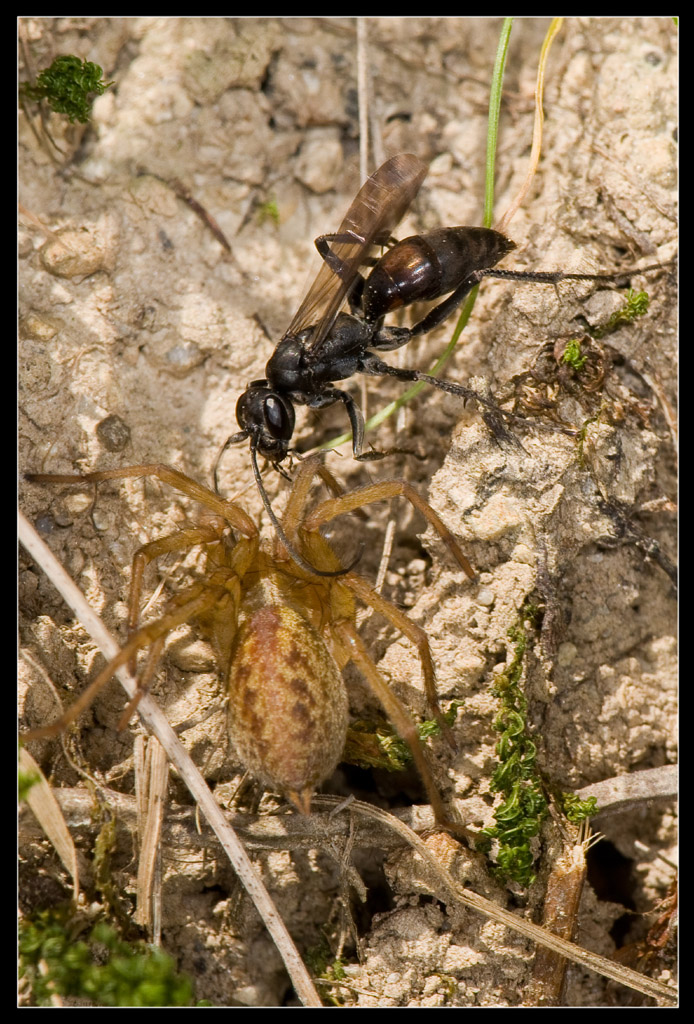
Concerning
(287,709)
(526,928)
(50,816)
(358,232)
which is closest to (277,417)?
(358,232)

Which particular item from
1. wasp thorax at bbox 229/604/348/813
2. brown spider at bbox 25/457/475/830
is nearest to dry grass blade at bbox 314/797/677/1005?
brown spider at bbox 25/457/475/830

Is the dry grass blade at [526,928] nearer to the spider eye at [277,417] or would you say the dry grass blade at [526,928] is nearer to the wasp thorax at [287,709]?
the wasp thorax at [287,709]

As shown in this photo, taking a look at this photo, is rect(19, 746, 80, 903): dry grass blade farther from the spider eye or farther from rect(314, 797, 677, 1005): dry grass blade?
the spider eye

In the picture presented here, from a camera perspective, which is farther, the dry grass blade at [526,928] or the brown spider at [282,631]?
the dry grass blade at [526,928]

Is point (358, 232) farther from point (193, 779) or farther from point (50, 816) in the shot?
point (50, 816)

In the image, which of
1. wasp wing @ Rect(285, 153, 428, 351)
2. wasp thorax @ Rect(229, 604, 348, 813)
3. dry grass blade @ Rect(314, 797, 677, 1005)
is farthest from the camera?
wasp wing @ Rect(285, 153, 428, 351)

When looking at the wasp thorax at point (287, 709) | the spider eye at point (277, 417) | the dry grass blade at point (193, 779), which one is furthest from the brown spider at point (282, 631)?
the spider eye at point (277, 417)
